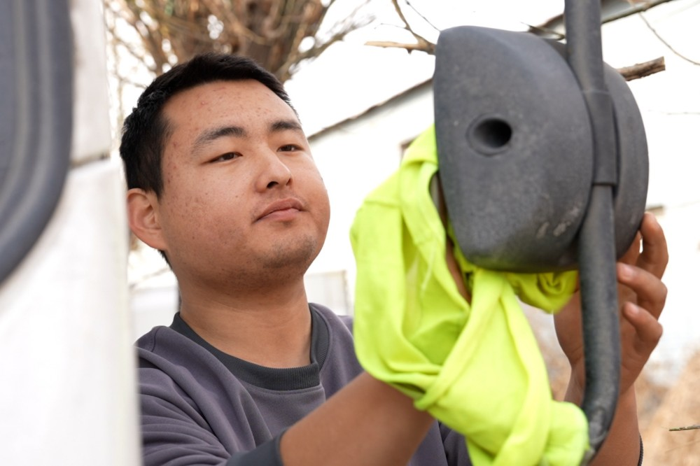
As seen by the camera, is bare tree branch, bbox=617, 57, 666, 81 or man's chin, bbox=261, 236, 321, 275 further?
bare tree branch, bbox=617, 57, 666, 81

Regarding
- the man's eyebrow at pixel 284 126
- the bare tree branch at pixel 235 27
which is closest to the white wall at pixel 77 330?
the man's eyebrow at pixel 284 126

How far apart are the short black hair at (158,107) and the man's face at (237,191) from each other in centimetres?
3

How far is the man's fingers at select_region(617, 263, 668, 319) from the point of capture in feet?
3.20

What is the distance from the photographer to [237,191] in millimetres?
1521

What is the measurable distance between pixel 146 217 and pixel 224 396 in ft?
1.60

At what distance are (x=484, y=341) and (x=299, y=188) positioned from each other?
82 cm

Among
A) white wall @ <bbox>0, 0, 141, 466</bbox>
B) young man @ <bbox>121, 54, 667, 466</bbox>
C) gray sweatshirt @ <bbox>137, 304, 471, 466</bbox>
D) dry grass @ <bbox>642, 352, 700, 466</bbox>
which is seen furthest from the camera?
dry grass @ <bbox>642, 352, 700, 466</bbox>

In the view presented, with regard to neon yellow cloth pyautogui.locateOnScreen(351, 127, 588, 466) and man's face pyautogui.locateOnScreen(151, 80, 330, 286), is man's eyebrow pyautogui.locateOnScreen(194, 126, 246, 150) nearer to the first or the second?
man's face pyautogui.locateOnScreen(151, 80, 330, 286)

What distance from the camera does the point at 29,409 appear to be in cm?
66

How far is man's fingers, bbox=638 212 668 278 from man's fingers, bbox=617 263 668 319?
1cm

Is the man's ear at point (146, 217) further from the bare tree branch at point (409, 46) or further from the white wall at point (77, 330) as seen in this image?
the white wall at point (77, 330)

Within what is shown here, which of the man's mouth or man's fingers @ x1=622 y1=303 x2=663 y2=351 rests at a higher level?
the man's mouth

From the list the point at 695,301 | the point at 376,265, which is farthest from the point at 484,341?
the point at 695,301

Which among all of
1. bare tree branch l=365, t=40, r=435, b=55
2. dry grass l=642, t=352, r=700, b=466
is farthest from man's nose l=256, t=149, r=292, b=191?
dry grass l=642, t=352, r=700, b=466
